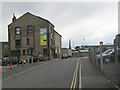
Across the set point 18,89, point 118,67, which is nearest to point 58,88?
point 18,89

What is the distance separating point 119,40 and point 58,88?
381 cm

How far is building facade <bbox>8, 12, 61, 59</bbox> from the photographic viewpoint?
3191 inches

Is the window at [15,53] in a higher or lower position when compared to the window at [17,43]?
lower

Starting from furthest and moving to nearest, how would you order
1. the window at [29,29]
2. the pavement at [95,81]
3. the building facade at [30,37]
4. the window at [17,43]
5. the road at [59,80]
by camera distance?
the window at [29,29] → the window at [17,43] → the building facade at [30,37] → the road at [59,80] → the pavement at [95,81]

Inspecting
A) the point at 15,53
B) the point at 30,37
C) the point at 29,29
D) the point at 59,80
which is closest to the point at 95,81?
the point at 59,80

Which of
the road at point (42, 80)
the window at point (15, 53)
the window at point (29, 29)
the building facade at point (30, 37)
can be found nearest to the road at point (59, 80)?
the road at point (42, 80)

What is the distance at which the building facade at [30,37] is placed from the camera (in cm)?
8106

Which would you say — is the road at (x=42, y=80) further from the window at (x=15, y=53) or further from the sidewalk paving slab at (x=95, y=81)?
the window at (x=15, y=53)

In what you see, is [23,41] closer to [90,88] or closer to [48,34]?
[48,34]

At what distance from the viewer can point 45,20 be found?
8281 cm

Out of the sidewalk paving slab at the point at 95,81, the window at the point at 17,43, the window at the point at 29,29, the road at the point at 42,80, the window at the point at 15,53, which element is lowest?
the road at the point at 42,80

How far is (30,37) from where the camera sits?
82.1 m

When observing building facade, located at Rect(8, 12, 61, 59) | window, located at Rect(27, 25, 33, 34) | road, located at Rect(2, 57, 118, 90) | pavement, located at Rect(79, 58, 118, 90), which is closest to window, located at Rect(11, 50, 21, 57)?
building facade, located at Rect(8, 12, 61, 59)

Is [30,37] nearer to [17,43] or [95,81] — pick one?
[17,43]
